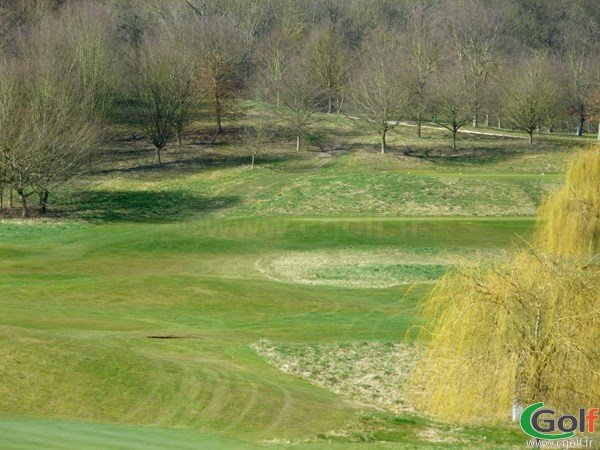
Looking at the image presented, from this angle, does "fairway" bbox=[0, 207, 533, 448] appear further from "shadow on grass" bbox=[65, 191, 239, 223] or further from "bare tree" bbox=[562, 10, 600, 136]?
"bare tree" bbox=[562, 10, 600, 136]

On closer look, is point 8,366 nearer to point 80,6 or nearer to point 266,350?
point 266,350

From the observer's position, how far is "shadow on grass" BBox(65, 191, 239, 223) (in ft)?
231

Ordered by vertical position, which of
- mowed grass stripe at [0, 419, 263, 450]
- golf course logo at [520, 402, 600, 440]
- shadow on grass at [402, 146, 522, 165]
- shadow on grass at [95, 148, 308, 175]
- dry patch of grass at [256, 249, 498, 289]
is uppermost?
shadow on grass at [95, 148, 308, 175]

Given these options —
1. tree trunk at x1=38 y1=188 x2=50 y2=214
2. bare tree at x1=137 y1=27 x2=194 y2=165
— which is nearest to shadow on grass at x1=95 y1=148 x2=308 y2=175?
bare tree at x1=137 y1=27 x2=194 y2=165

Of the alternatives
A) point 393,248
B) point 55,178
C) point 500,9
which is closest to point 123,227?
point 55,178

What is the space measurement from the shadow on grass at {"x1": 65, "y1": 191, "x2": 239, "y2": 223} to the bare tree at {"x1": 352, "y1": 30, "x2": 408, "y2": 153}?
82.9ft

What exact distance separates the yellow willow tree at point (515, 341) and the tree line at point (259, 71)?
163 feet

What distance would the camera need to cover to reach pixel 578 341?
72.1 feet

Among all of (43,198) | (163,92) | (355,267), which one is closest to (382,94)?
(163,92)

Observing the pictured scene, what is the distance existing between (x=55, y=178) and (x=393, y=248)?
2823 centimetres

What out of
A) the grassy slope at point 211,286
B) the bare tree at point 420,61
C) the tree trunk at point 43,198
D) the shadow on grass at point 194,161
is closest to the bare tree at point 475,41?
the bare tree at point 420,61

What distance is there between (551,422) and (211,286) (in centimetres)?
2240

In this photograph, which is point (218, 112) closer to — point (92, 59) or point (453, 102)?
point (92, 59)

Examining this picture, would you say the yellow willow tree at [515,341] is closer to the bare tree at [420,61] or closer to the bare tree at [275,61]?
the bare tree at [420,61]
